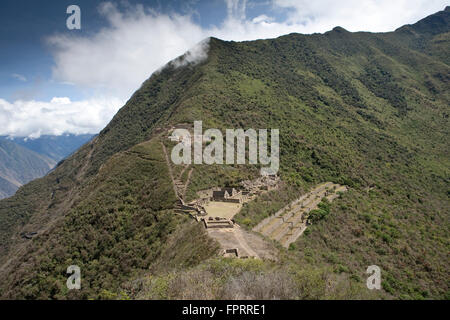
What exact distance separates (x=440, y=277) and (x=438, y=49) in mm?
215642

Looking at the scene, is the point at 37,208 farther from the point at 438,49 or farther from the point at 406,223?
the point at 438,49

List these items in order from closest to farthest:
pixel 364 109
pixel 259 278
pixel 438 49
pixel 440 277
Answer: pixel 259 278 < pixel 440 277 < pixel 364 109 < pixel 438 49

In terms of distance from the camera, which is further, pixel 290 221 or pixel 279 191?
pixel 279 191

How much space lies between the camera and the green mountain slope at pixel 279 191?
24.8 metres

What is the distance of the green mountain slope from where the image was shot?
24.8 metres

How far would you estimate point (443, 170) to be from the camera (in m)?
79.5

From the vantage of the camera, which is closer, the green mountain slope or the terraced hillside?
the green mountain slope

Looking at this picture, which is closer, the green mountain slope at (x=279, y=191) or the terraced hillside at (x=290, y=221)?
the green mountain slope at (x=279, y=191)

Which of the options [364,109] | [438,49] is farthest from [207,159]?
[438,49]

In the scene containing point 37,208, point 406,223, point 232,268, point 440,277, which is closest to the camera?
point 232,268

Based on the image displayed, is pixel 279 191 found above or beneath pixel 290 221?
above

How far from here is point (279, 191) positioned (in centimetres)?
4250

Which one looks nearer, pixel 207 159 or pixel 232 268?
pixel 232 268

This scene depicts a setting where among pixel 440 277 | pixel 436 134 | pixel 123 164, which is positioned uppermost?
pixel 436 134
